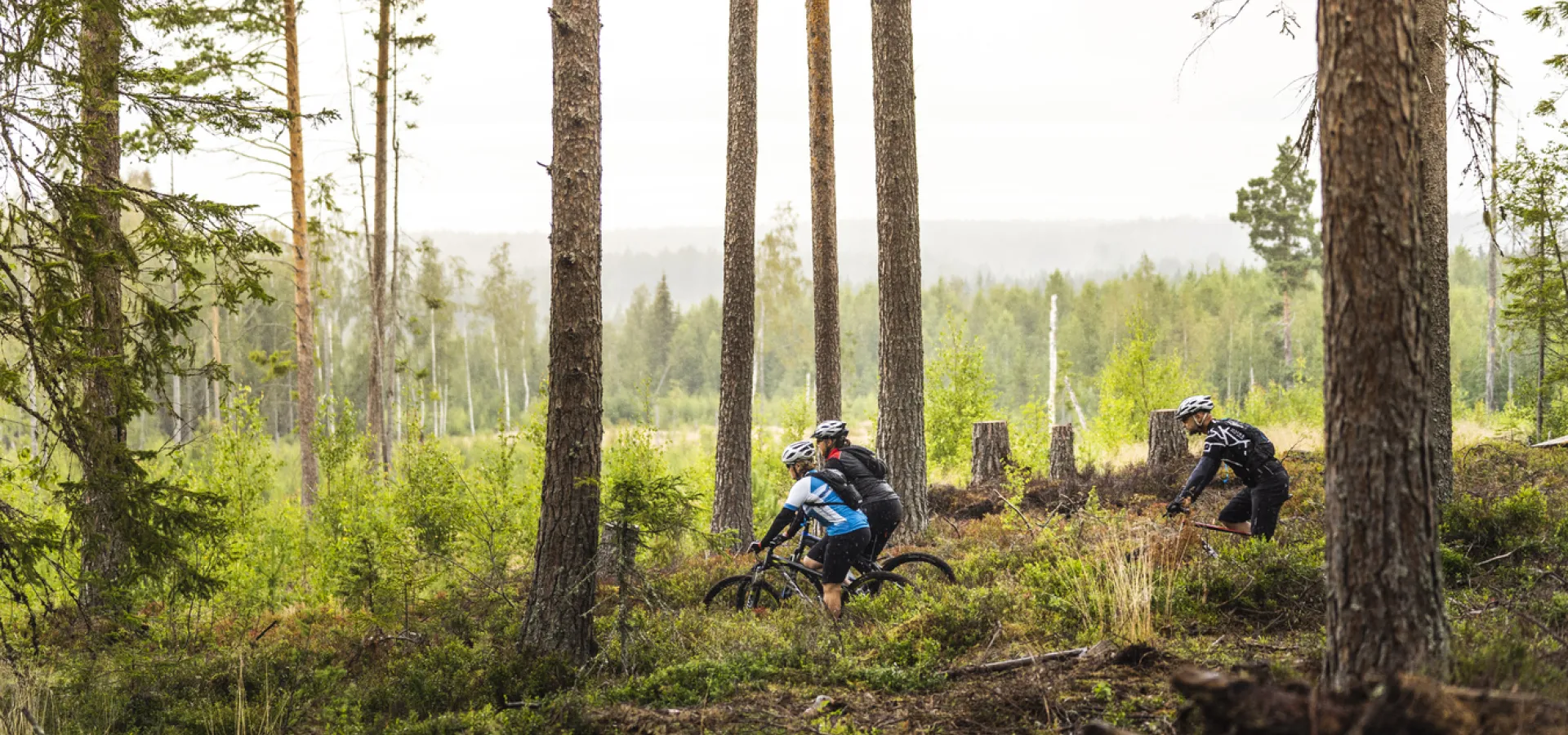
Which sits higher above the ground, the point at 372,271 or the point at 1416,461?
the point at 372,271

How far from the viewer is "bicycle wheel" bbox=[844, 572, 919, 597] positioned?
8.33 meters

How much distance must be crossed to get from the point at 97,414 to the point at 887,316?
775 centimetres

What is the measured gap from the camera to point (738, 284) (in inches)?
455

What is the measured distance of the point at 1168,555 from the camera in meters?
8.09

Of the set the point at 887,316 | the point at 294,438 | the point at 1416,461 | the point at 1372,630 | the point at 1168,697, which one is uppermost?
the point at 887,316

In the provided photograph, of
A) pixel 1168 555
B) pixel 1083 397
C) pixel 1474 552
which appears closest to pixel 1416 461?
pixel 1168 555

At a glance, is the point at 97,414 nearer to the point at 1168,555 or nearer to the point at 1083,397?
the point at 1168,555

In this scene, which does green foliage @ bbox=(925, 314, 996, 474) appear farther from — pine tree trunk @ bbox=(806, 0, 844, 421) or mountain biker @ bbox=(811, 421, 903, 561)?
mountain biker @ bbox=(811, 421, 903, 561)

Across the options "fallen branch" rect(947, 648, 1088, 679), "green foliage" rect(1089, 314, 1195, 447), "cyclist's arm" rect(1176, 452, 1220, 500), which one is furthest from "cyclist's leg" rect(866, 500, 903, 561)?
"green foliage" rect(1089, 314, 1195, 447)

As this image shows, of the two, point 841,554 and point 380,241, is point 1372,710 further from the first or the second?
point 380,241

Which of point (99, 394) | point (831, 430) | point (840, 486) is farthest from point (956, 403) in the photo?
point (99, 394)

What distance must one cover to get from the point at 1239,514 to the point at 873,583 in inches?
145

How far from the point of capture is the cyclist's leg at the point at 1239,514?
8930mm

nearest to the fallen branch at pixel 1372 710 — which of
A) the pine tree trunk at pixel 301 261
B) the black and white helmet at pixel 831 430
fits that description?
the black and white helmet at pixel 831 430
